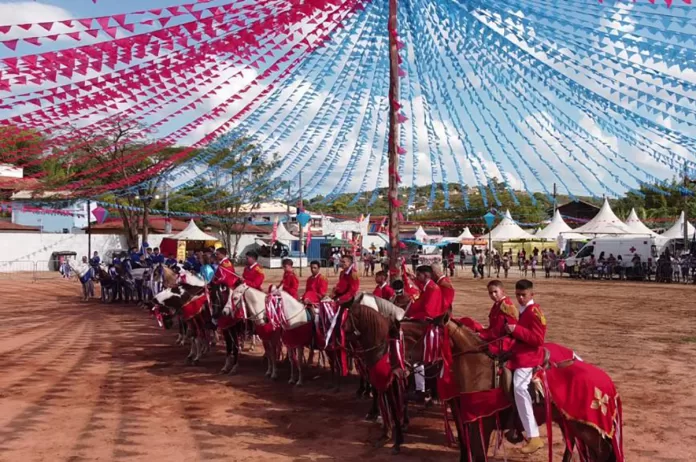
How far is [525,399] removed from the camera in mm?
5426

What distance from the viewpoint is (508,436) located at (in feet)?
19.5

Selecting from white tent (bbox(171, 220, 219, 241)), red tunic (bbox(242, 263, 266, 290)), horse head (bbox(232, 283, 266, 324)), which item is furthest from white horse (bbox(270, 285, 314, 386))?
white tent (bbox(171, 220, 219, 241))

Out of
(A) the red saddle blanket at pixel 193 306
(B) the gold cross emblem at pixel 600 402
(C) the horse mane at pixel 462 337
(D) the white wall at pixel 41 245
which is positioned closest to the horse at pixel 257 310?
(A) the red saddle blanket at pixel 193 306

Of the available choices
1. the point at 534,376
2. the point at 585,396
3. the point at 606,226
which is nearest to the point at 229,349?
the point at 534,376

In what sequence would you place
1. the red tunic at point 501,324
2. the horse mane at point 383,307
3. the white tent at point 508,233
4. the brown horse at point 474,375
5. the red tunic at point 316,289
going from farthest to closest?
the white tent at point 508,233, the red tunic at point 316,289, the horse mane at point 383,307, the red tunic at point 501,324, the brown horse at point 474,375

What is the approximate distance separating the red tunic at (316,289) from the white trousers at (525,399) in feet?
17.3

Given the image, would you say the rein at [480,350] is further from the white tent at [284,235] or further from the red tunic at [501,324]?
the white tent at [284,235]

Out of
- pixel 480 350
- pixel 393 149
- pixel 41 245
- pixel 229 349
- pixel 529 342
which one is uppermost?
pixel 393 149

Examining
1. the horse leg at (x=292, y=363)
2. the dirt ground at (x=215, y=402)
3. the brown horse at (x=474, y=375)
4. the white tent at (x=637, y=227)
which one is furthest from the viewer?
the white tent at (x=637, y=227)

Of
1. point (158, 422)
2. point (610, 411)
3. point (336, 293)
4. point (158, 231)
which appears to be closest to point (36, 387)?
point (158, 422)

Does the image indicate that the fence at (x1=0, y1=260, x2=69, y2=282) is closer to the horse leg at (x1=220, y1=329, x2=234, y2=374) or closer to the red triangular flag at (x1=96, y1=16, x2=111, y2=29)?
the horse leg at (x1=220, y1=329, x2=234, y2=374)

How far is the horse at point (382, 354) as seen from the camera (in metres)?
6.90

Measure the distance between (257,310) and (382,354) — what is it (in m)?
3.77

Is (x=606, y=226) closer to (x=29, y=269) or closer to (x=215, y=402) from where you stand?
(x=215, y=402)
